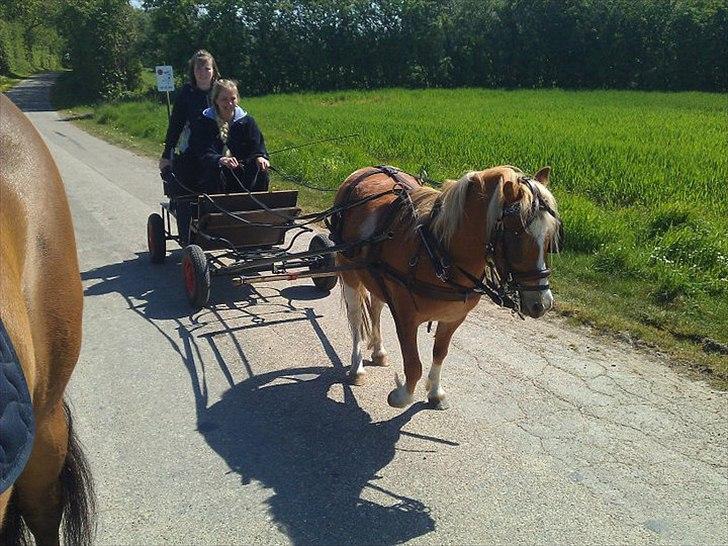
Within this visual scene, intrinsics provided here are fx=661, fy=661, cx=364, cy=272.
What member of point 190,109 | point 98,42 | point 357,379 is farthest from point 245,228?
point 98,42

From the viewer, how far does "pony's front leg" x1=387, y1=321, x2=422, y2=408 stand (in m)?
4.08

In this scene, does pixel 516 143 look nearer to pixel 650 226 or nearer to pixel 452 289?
pixel 650 226

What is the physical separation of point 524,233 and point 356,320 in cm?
190

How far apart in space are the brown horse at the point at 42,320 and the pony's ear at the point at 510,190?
211 cm

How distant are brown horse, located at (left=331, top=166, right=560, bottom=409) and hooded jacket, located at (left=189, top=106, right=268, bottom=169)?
188 centimetres

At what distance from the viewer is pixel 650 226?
823 centimetres

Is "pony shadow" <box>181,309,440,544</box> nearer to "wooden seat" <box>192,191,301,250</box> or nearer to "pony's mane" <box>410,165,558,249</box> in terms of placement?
"pony's mane" <box>410,165,558,249</box>

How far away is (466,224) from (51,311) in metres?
2.25

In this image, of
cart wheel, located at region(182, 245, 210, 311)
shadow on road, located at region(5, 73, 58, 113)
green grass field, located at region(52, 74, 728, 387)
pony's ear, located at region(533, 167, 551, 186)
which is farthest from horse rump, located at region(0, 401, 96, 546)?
shadow on road, located at region(5, 73, 58, 113)

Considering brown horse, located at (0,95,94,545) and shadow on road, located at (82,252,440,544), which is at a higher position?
brown horse, located at (0,95,94,545)

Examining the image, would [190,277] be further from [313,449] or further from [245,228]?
→ [313,449]

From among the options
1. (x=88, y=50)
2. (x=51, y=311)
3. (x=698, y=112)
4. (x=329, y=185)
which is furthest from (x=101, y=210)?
(x=88, y=50)

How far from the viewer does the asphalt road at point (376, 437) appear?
3.38m

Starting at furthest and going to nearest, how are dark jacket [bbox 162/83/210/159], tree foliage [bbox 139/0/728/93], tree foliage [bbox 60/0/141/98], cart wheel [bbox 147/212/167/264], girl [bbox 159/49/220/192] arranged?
tree foliage [bbox 139/0/728/93] → tree foliage [bbox 60/0/141/98] → cart wheel [bbox 147/212/167/264] → dark jacket [bbox 162/83/210/159] → girl [bbox 159/49/220/192]
